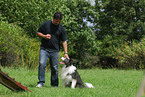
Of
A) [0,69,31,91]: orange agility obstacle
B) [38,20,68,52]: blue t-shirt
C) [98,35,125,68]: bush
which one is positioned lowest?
[98,35,125,68]: bush

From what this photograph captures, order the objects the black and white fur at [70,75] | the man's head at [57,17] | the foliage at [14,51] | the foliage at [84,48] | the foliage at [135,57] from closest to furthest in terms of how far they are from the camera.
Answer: the black and white fur at [70,75] < the man's head at [57,17] < the foliage at [14,51] < the foliage at [135,57] < the foliage at [84,48]

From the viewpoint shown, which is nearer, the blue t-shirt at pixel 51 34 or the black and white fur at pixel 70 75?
the black and white fur at pixel 70 75

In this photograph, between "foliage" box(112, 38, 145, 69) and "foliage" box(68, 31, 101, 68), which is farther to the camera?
"foliage" box(68, 31, 101, 68)

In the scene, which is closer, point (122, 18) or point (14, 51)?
point (14, 51)

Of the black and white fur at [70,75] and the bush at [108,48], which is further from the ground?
the black and white fur at [70,75]

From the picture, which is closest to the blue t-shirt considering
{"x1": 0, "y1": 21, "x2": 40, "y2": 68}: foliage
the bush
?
{"x1": 0, "y1": 21, "x2": 40, "y2": 68}: foliage

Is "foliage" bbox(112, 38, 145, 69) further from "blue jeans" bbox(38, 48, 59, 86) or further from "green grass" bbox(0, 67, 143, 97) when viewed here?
"blue jeans" bbox(38, 48, 59, 86)

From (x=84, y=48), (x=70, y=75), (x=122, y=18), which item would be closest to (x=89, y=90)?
(x=70, y=75)

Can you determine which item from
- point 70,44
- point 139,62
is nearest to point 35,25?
point 70,44

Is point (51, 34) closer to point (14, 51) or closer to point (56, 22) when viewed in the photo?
point (56, 22)

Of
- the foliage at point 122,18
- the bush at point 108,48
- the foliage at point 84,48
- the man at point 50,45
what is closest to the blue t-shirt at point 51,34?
the man at point 50,45

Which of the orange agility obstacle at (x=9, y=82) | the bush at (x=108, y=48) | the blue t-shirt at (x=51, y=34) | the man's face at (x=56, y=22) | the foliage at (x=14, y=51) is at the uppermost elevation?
the man's face at (x=56, y=22)

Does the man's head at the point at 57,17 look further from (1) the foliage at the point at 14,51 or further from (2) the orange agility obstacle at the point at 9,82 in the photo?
(1) the foliage at the point at 14,51

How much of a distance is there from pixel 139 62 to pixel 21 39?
10.8 m
